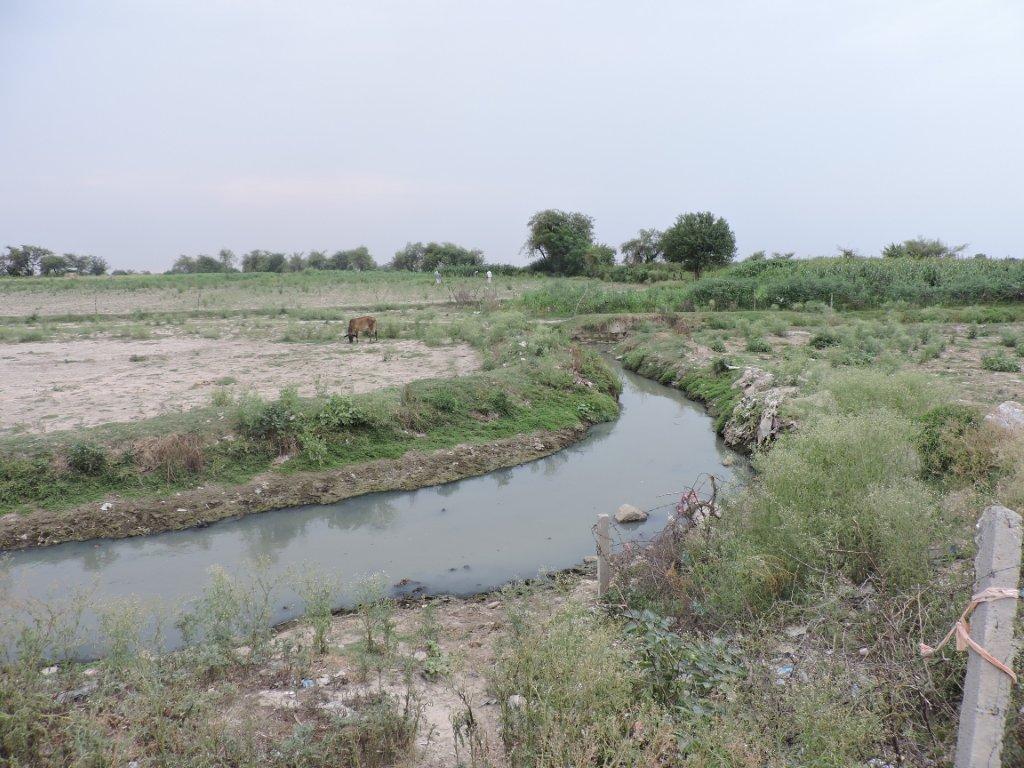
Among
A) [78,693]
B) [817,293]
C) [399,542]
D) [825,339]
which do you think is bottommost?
[399,542]

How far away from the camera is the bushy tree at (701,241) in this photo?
40.1 meters

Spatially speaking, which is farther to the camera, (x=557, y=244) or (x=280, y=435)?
(x=557, y=244)

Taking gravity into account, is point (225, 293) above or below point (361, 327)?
above

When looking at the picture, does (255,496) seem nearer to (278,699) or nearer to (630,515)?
(278,699)

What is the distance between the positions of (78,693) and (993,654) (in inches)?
234

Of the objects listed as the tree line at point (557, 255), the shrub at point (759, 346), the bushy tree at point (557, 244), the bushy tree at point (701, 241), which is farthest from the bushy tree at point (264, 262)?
the shrub at point (759, 346)

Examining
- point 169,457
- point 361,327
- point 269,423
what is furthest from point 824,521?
point 361,327

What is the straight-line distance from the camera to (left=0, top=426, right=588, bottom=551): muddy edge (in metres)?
8.99

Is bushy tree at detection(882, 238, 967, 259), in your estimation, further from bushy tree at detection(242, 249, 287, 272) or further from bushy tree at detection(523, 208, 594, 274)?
bushy tree at detection(242, 249, 287, 272)

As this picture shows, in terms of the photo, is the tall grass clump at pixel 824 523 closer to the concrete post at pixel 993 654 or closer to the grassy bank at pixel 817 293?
the concrete post at pixel 993 654

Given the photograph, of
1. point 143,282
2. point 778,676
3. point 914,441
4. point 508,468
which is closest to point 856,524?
point 778,676

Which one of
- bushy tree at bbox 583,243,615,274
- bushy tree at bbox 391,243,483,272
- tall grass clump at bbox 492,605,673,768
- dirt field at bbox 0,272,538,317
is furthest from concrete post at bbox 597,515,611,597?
bushy tree at bbox 391,243,483,272

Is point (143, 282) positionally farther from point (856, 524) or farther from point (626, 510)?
point (856, 524)

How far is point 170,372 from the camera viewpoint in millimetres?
16141
